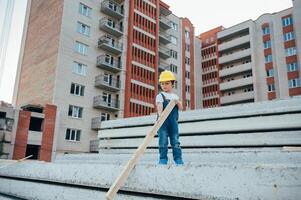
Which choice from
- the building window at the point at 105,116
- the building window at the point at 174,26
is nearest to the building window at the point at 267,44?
the building window at the point at 174,26

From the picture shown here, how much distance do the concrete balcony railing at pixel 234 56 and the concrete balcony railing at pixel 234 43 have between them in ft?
4.61

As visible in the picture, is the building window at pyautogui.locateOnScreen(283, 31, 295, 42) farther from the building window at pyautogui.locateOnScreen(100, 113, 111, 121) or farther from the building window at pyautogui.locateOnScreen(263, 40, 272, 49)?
the building window at pyautogui.locateOnScreen(100, 113, 111, 121)

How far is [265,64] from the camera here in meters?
39.1

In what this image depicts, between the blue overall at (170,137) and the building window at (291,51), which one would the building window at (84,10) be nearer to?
the building window at (291,51)

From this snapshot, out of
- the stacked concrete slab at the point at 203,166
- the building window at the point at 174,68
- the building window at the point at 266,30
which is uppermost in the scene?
the building window at the point at 266,30

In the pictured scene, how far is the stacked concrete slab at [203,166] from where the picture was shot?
1528mm

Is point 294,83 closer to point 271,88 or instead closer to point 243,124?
point 271,88

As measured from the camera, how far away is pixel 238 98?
40.6 metres

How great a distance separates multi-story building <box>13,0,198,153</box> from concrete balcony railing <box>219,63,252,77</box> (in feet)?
36.1

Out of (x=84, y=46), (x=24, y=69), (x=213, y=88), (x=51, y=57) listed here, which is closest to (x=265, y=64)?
(x=213, y=88)

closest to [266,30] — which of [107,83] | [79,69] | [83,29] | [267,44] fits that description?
[267,44]

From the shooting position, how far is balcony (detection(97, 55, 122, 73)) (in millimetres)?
29159

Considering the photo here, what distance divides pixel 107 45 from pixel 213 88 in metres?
22.5

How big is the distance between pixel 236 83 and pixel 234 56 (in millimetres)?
4885
